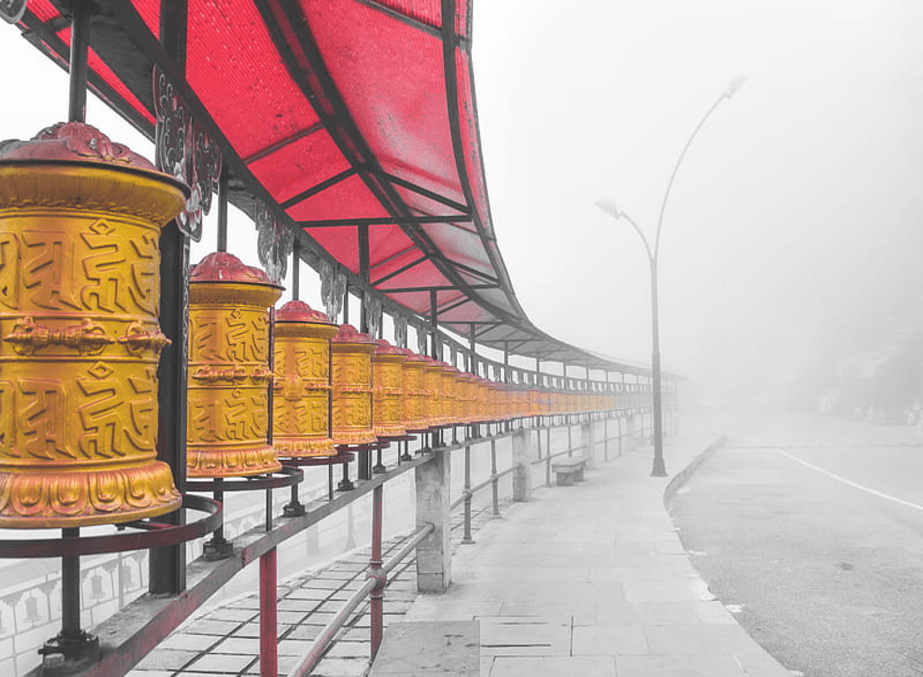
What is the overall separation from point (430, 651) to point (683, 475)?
22261 mm

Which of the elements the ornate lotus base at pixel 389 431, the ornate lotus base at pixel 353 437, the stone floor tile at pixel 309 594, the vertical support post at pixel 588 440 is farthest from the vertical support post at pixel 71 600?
the vertical support post at pixel 588 440

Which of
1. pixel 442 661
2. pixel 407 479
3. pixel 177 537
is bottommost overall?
pixel 407 479

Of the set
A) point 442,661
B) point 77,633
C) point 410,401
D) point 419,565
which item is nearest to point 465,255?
point 410,401

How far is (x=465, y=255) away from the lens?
330 inches

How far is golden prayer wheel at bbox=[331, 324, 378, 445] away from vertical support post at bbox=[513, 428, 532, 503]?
14771 millimetres

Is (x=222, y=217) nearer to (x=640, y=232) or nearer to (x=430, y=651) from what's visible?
(x=430, y=651)

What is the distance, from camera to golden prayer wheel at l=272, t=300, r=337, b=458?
2863mm

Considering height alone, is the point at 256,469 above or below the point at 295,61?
below

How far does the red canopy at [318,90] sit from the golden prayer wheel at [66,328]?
0.87 metres

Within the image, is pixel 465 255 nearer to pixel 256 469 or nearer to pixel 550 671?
pixel 550 671

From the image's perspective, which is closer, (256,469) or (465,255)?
(256,469)

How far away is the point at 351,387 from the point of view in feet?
11.8

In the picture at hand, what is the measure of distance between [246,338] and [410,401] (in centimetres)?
312

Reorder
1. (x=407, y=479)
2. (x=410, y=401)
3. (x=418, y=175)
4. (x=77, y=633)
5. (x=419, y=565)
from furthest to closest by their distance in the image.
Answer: (x=407, y=479)
(x=419, y=565)
(x=418, y=175)
(x=410, y=401)
(x=77, y=633)
